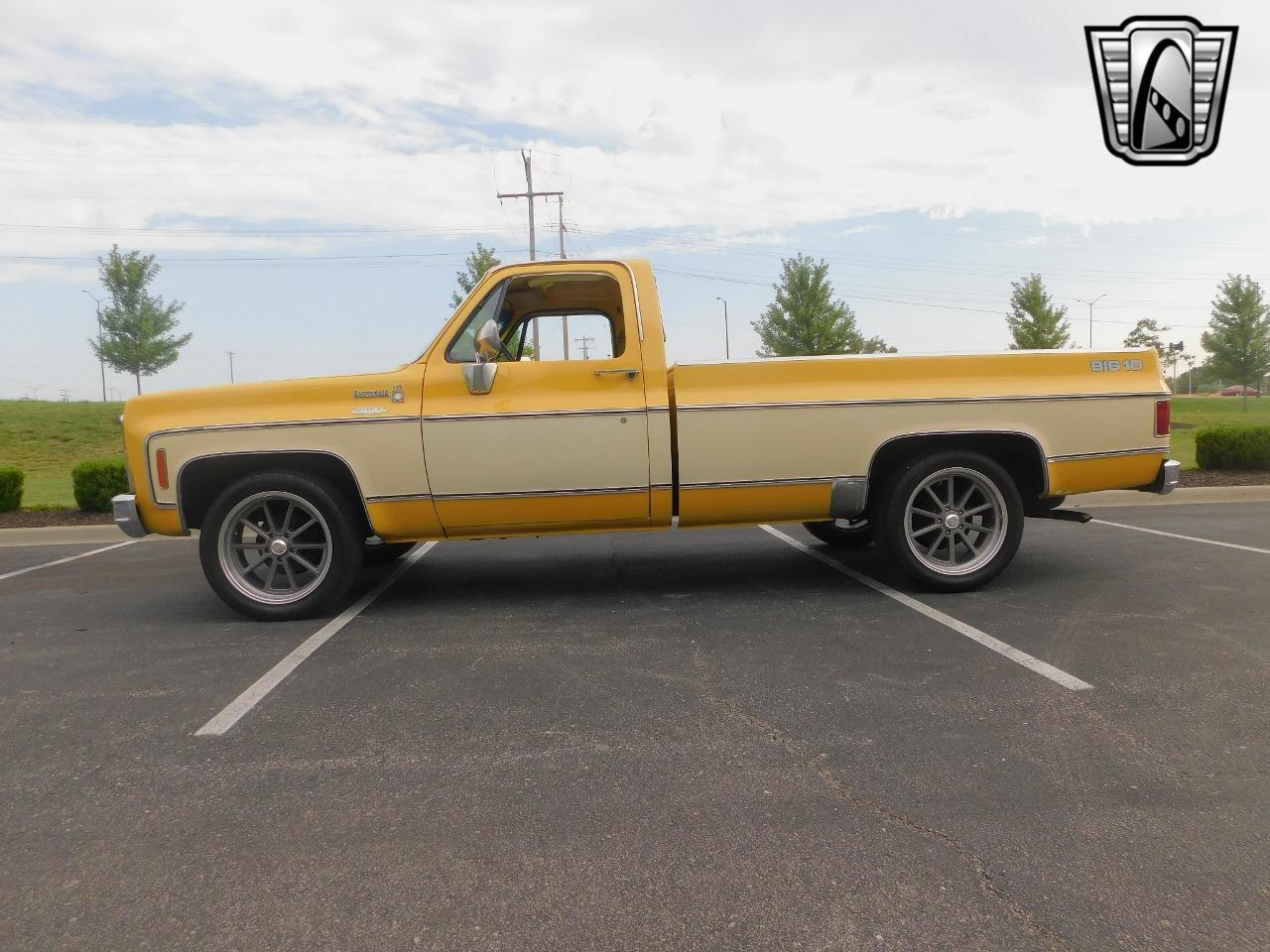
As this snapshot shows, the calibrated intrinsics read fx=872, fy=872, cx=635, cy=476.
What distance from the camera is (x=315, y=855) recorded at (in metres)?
2.56

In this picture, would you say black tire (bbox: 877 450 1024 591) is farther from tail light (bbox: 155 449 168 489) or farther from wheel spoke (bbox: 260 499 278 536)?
tail light (bbox: 155 449 168 489)

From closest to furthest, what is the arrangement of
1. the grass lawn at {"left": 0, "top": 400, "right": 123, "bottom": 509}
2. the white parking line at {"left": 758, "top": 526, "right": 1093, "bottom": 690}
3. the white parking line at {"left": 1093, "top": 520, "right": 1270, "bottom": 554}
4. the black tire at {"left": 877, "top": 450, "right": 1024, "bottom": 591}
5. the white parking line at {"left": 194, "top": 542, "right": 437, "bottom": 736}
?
the white parking line at {"left": 194, "top": 542, "right": 437, "bottom": 736} < the white parking line at {"left": 758, "top": 526, "right": 1093, "bottom": 690} < the black tire at {"left": 877, "top": 450, "right": 1024, "bottom": 591} < the white parking line at {"left": 1093, "top": 520, "right": 1270, "bottom": 554} < the grass lawn at {"left": 0, "top": 400, "right": 123, "bottom": 509}

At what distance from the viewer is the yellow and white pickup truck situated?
521cm

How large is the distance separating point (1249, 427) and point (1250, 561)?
7001 millimetres

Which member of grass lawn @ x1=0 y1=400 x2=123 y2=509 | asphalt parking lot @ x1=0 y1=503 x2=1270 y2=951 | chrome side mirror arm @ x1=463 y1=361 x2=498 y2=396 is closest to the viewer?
asphalt parking lot @ x1=0 y1=503 x2=1270 y2=951

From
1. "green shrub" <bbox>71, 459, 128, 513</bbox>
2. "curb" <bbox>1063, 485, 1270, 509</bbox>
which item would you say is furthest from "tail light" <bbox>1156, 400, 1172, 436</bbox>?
"green shrub" <bbox>71, 459, 128, 513</bbox>

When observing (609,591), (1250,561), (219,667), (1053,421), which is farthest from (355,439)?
(1250,561)

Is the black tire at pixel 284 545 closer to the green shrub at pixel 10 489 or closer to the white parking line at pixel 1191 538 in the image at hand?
the white parking line at pixel 1191 538

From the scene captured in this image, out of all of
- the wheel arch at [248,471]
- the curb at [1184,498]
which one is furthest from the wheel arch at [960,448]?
the curb at [1184,498]

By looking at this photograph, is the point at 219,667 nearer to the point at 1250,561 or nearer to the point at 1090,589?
the point at 1090,589

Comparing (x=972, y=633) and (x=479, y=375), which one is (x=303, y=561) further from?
(x=972, y=633)

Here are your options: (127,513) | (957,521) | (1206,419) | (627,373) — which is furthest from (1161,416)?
(1206,419)

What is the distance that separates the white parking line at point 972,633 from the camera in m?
3.90

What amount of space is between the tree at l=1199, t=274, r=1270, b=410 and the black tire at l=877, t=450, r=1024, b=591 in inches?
1730
